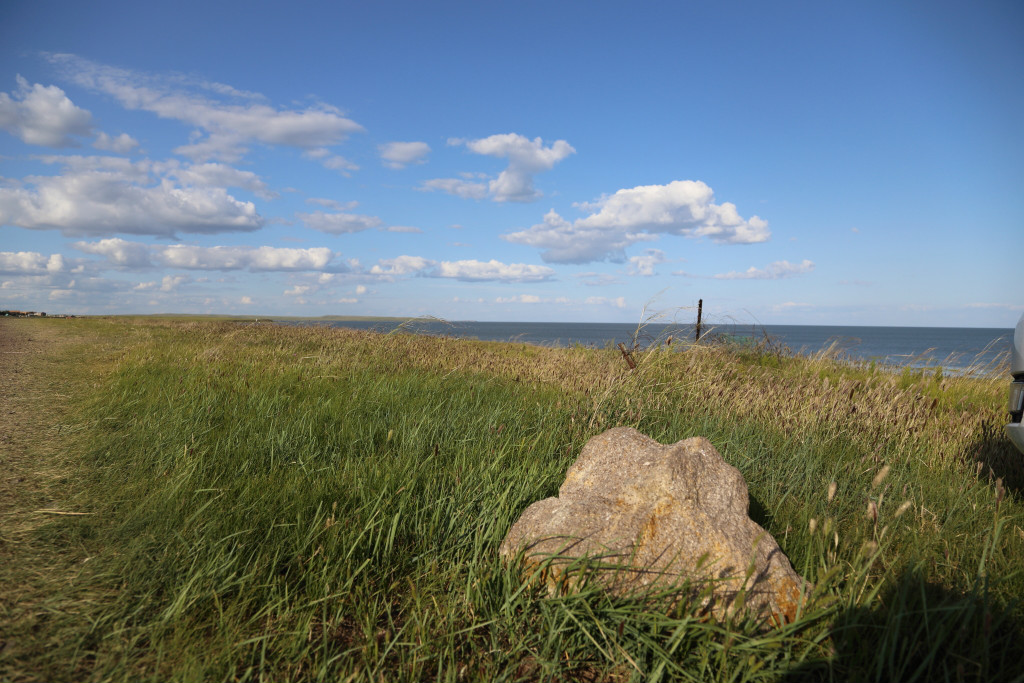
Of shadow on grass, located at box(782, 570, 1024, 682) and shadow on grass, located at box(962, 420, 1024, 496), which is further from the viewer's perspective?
shadow on grass, located at box(962, 420, 1024, 496)

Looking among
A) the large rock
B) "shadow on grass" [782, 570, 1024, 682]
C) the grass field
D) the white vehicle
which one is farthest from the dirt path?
the white vehicle

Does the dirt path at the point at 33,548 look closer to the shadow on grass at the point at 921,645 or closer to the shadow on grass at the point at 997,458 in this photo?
the shadow on grass at the point at 921,645

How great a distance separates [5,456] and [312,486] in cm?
268

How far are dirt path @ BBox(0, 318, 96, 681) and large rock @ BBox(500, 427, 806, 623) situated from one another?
1.87 metres

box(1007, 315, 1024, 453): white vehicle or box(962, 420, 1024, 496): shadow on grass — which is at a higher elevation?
box(1007, 315, 1024, 453): white vehicle

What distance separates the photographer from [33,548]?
243cm

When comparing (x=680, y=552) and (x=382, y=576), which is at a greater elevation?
(x=680, y=552)

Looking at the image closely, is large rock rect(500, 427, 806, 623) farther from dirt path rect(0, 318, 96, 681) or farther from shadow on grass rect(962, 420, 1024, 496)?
shadow on grass rect(962, 420, 1024, 496)

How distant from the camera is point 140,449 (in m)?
3.72

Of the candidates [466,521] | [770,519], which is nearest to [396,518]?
[466,521]

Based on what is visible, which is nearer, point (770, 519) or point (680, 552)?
point (680, 552)

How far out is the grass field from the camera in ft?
6.33

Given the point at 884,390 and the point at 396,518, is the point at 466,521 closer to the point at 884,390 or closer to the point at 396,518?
the point at 396,518

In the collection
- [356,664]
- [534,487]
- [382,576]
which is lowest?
[356,664]
